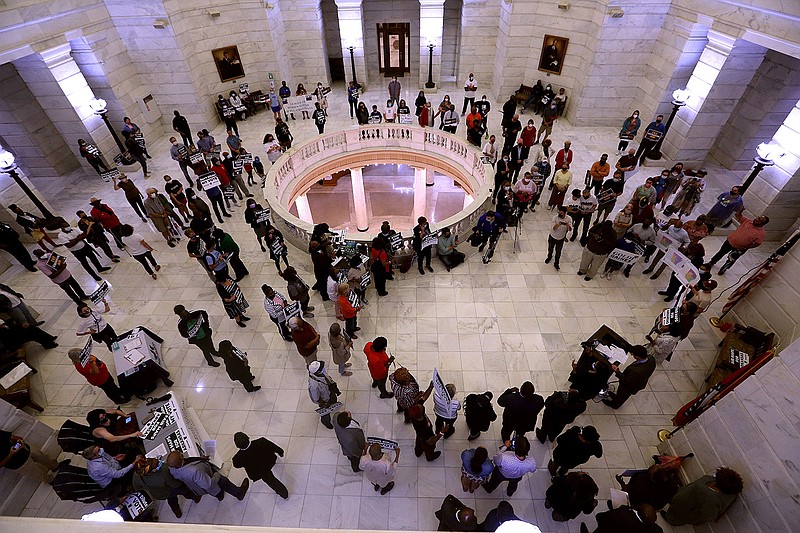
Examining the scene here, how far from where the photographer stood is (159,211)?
358 inches

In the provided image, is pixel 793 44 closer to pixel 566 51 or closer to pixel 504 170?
pixel 504 170

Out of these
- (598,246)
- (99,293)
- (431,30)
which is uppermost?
(431,30)

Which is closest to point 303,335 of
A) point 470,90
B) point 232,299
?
point 232,299

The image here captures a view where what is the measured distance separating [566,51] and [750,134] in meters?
6.79

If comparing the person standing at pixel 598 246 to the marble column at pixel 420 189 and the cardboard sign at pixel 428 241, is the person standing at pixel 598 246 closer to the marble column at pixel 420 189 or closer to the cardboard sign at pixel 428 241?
the cardboard sign at pixel 428 241

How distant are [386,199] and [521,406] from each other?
50.2ft

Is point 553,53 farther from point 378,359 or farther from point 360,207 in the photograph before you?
point 378,359

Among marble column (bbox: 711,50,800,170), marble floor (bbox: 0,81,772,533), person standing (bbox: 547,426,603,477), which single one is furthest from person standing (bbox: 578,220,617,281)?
marble column (bbox: 711,50,800,170)

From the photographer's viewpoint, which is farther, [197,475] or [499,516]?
[197,475]

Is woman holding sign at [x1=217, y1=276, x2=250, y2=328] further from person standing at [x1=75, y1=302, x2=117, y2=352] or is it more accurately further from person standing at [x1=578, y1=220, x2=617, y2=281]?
person standing at [x1=578, y1=220, x2=617, y2=281]

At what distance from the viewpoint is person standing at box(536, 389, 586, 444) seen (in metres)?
5.00

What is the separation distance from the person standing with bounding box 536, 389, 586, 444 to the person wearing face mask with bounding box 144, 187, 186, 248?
30.3 feet

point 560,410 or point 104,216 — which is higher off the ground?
point 104,216

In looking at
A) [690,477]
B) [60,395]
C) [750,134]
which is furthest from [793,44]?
[60,395]
